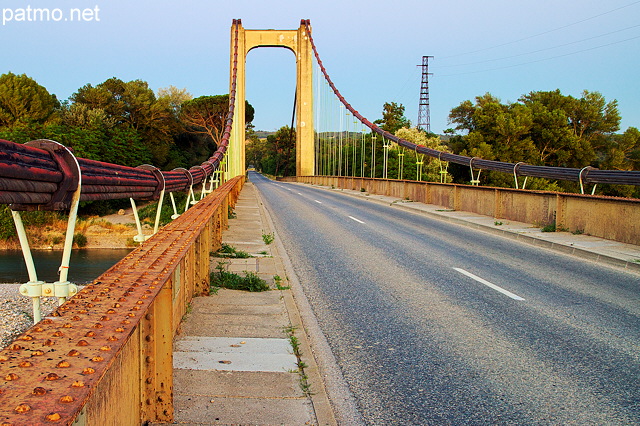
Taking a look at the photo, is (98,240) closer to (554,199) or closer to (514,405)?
(554,199)

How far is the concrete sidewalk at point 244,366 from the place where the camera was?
4.20 metres

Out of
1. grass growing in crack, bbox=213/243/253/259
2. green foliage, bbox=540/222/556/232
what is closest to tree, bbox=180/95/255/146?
green foliage, bbox=540/222/556/232

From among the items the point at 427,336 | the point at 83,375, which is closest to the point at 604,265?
the point at 427,336

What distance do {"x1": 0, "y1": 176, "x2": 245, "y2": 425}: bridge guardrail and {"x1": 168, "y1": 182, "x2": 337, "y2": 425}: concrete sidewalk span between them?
Result: 23.7 inches

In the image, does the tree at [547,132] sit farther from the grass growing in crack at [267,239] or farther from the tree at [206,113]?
the grass growing in crack at [267,239]

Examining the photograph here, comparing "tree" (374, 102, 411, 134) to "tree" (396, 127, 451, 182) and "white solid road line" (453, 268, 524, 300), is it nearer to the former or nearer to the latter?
"tree" (396, 127, 451, 182)

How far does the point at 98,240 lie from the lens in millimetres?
58562

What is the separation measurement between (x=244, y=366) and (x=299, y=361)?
509mm

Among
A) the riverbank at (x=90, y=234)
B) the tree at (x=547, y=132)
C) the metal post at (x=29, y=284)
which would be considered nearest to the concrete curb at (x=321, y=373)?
the metal post at (x=29, y=284)

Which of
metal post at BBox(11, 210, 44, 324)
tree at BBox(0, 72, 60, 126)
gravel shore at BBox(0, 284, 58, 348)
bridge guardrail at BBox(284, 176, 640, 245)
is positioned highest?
tree at BBox(0, 72, 60, 126)

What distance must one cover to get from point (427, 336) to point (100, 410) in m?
4.74

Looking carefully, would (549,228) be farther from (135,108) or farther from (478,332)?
(135,108)

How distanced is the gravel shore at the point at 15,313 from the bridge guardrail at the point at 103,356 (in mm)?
11289

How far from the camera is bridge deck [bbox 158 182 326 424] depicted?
13.8ft
